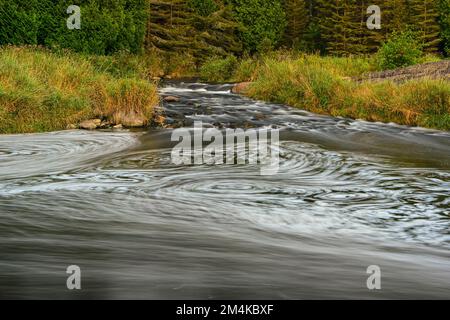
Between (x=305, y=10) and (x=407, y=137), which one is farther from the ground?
(x=305, y=10)

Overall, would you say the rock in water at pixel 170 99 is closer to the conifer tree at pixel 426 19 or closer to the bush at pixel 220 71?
the bush at pixel 220 71

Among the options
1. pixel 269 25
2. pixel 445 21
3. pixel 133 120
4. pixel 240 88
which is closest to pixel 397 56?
pixel 240 88

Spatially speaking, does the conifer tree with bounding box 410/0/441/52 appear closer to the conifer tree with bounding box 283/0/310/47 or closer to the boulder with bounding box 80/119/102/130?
the conifer tree with bounding box 283/0/310/47

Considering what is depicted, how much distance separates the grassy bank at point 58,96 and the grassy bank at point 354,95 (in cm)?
437

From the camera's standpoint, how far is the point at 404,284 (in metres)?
3.85

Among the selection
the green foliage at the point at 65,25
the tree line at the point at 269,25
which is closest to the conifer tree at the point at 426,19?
the tree line at the point at 269,25

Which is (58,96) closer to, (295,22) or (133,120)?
(133,120)

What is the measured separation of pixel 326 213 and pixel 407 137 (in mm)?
6171

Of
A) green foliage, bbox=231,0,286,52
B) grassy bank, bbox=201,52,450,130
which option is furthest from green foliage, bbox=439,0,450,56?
grassy bank, bbox=201,52,450,130

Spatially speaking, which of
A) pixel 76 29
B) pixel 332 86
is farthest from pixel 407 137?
pixel 76 29

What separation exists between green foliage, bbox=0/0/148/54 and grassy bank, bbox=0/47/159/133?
6.03 metres

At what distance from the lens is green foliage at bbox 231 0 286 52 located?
38.0m
